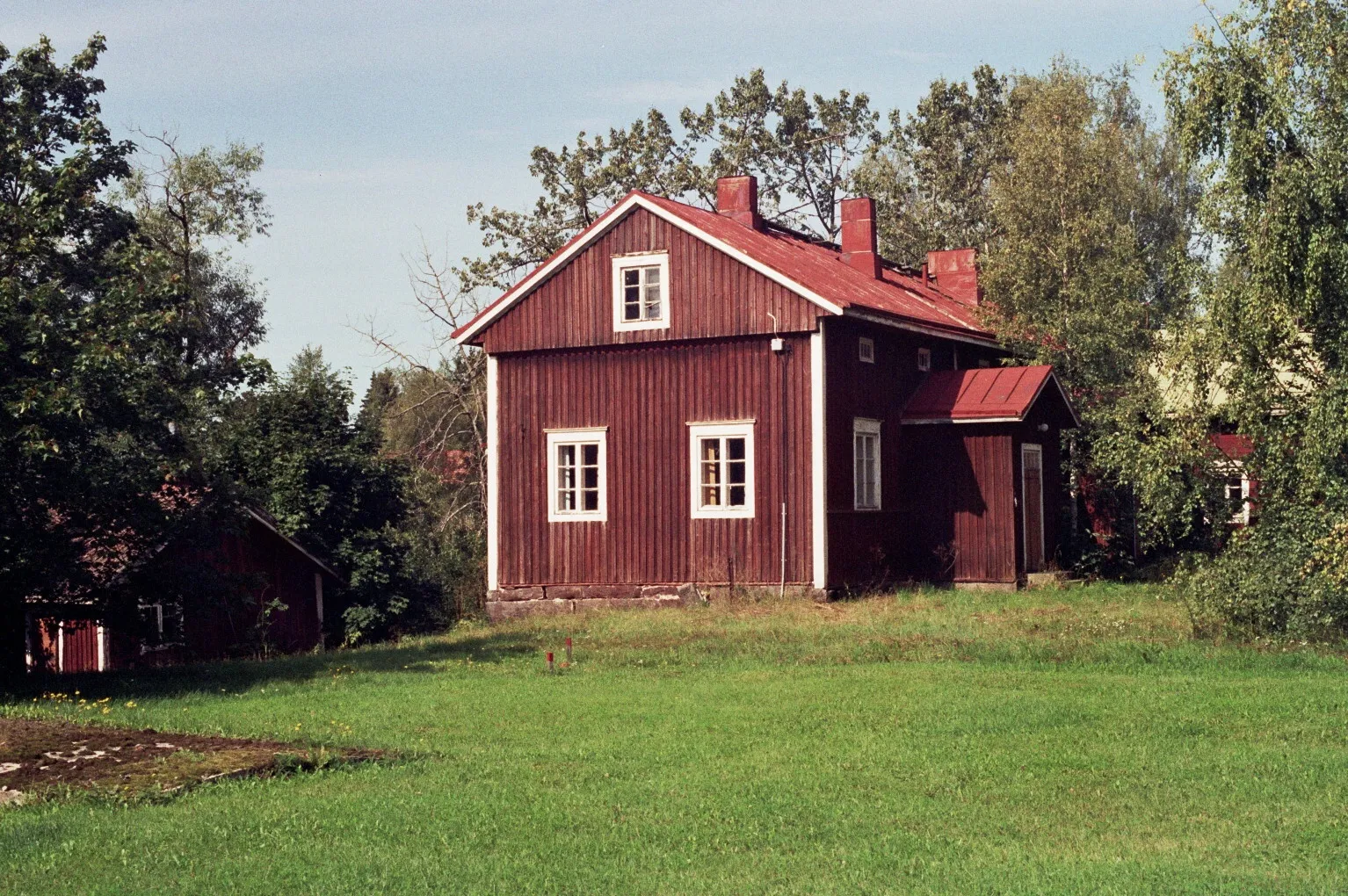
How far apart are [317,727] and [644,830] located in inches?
239

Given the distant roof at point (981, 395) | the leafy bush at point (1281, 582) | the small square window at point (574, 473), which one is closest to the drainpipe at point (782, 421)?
the distant roof at point (981, 395)

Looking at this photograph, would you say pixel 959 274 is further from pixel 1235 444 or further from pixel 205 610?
pixel 205 610

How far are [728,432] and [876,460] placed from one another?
10.5 feet

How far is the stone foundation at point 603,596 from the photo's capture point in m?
28.9

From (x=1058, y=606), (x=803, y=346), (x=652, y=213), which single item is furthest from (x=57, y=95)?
(x=1058, y=606)

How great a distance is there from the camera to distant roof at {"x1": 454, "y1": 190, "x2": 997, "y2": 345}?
29.1 metres

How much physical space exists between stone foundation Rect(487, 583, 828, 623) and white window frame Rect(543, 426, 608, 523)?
4.42 feet

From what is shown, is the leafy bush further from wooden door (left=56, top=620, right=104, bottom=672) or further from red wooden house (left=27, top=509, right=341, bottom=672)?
wooden door (left=56, top=620, right=104, bottom=672)

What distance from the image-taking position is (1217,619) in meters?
20.7

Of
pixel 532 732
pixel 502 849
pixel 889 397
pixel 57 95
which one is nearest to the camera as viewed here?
pixel 502 849

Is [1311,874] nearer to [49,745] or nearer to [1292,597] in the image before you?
[49,745]

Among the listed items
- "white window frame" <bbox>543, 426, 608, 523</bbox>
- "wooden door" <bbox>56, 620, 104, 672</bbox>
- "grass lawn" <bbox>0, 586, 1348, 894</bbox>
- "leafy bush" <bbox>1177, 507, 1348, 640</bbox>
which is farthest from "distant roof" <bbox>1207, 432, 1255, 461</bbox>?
"wooden door" <bbox>56, 620, 104, 672</bbox>

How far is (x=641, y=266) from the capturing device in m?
30.4

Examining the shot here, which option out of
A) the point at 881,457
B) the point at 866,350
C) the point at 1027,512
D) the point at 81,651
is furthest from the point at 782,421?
the point at 81,651
